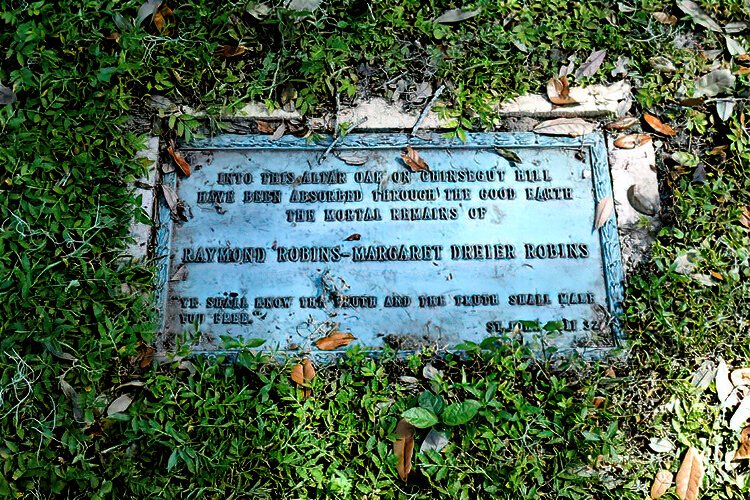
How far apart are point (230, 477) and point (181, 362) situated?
492 millimetres

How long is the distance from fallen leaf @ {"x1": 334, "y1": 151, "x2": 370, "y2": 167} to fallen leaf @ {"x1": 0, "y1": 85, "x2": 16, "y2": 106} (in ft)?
4.81

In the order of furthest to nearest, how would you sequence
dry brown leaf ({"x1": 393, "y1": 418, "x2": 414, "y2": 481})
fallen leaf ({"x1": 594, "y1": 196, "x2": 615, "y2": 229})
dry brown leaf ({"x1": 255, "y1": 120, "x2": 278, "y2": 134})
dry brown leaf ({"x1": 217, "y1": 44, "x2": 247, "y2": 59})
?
dry brown leaf ({"x1": 217, "y1": 44, "x2": 247, "y2": 59}) < dry brown leaf ({"x1": 255, "y1": 120, "x2": 278, "y2": 134}) < fallen leaf ({"x1": 594, "y1": 196, "x2": 615, "y2": 229}) < dry brown leaf ({"x1": 393, "y1": 418, "x2": 414, "y2": 481})

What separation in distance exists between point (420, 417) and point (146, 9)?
224cm

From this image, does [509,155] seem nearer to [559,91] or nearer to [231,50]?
[559,91]

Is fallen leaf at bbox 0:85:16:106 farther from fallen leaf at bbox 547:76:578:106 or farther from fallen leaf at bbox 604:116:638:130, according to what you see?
fallen leaf at bbox 604:116:638:130

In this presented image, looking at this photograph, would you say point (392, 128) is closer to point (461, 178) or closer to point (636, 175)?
point (461, 178)

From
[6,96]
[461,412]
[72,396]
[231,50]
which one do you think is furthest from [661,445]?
[6,96]

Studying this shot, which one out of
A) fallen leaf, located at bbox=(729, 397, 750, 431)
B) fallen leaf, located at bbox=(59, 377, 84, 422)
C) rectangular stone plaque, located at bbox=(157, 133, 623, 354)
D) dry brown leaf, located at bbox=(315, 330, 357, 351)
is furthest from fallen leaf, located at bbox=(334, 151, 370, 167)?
fallen leaf, located at bbox=(729, 397, 750, 431)

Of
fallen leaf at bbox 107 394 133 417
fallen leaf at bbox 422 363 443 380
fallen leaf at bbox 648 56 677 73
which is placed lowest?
fallen leaf at bbox 422 363 443 380

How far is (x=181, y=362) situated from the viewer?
8.64 feet

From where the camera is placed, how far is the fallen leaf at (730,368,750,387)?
2703 millimetres

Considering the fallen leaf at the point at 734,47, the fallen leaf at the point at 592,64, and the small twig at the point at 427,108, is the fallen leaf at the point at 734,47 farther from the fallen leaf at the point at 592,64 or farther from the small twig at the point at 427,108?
the small twig at the point at 427,108

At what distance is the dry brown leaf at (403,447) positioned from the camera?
8.18 feet

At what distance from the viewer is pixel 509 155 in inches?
117
